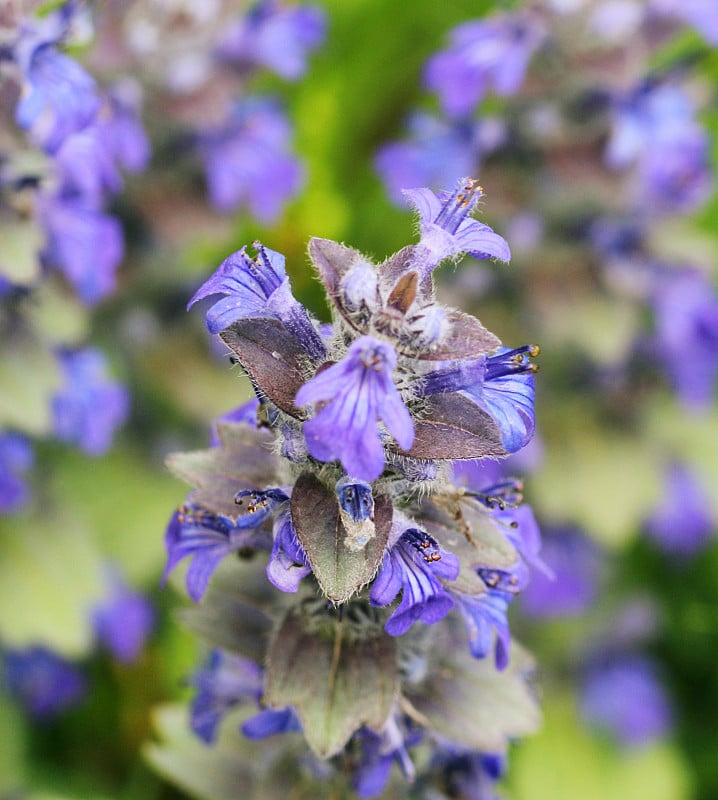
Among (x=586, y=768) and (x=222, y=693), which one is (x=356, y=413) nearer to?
(x=222, y=693)

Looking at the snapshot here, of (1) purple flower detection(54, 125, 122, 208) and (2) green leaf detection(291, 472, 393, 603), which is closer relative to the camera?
(2) green leaf detection(291, 472, 393, 603)

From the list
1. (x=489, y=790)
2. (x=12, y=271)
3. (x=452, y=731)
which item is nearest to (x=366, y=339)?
(x=452, y=731)

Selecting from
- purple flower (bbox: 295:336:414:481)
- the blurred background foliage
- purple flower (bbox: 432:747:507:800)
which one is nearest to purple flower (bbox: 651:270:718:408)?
the blurred background foliage

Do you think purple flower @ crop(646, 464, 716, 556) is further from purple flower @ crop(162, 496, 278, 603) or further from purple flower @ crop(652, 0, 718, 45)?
purple flower @ crop(162, 496, 278, 603)

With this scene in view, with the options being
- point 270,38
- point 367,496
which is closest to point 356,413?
point 367,496

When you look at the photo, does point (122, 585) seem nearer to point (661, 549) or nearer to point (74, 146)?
point (74, 146)

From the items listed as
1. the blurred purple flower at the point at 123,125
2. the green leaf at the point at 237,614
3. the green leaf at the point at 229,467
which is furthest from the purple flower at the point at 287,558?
the blurred purple flower at the point at 123,125

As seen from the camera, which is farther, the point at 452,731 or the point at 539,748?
the point at 539,748
